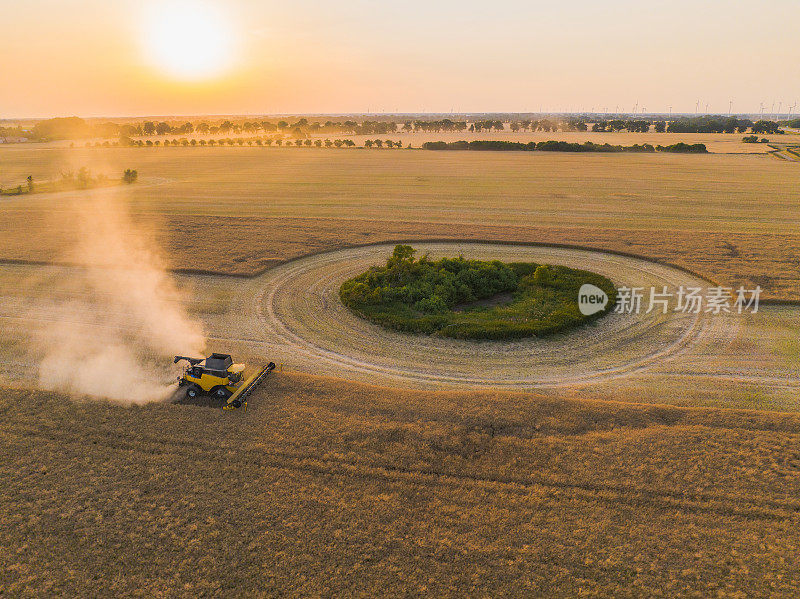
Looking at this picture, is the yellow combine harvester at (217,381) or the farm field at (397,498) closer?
the farm field at (397,498)

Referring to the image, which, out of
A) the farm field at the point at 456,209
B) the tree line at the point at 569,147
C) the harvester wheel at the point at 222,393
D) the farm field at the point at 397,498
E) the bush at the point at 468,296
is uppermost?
the tree line at the point at 569,147

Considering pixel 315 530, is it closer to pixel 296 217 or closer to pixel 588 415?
pixel 588 415

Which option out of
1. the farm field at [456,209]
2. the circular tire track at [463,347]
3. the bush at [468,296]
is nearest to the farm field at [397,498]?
the circular tire track at [463,347]

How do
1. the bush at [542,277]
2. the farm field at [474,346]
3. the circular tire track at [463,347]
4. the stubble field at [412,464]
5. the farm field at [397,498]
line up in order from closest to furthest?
the farm field at [397,498] < the stubble field at [412,464] < the farm field at [474,346] < the circular tire track at [463,347] < the bush at [542,277]

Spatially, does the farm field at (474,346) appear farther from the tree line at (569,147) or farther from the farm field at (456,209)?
the tree line at (569,147)

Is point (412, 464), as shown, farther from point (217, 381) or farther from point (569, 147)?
point (569, 147)

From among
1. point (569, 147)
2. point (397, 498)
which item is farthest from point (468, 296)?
point (569, 147)

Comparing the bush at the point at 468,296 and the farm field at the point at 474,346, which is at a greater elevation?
the bush at the point at 468,296

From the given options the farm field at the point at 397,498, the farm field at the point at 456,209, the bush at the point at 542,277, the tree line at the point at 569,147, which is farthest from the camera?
the tree line at the point at 569,147
